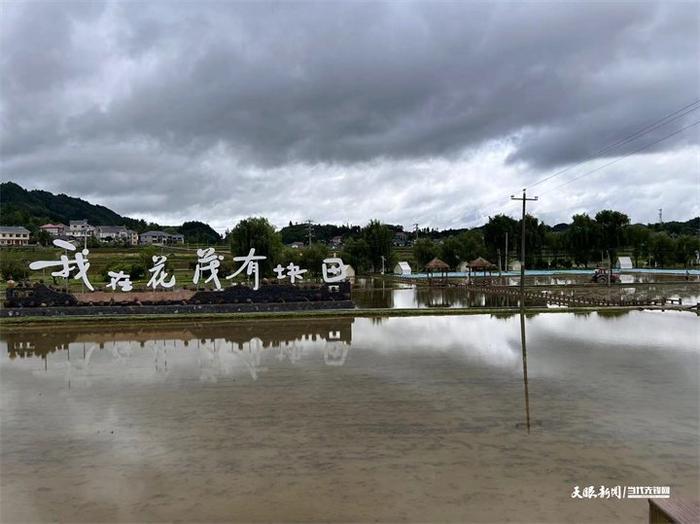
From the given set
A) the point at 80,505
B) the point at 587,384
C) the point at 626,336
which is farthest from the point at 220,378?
the point at 626,336

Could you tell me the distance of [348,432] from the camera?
29.7 feet

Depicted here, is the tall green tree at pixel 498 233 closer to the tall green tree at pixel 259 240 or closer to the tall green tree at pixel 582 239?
the tall green tree at pixel 582 239

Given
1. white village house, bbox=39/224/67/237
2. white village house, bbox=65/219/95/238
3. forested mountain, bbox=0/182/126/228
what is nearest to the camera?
white village house, bbox=39/224/67/237

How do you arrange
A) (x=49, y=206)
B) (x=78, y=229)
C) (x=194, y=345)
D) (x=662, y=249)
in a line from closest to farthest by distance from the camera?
(x=194, y=345)
(x=662, y=249)
(x=78, y=229)
(x=49, y=206)

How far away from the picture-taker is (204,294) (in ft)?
92.9

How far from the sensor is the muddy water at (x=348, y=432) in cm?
664

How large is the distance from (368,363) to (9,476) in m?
9.37

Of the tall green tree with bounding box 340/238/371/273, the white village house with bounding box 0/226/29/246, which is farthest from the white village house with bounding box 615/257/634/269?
the white village house with bounding box 0/226/29/246

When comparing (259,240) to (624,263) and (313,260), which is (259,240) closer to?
(313,260)

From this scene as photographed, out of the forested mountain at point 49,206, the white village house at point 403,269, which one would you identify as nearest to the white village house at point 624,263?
the white village house at point 403,269

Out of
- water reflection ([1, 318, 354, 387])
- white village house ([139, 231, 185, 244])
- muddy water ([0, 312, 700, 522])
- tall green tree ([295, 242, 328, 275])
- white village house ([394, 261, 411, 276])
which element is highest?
white village house ([139, 231, 185, 244])

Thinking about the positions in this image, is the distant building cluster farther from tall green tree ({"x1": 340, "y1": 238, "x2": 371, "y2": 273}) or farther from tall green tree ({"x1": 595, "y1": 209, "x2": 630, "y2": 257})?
tall green tree ({"x1": 595, "y1": 209, "x2": 630, "y2": 257})

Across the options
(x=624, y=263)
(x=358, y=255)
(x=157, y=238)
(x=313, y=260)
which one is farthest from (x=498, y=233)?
(x=157, y=238)

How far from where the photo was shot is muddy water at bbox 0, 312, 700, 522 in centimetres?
664
